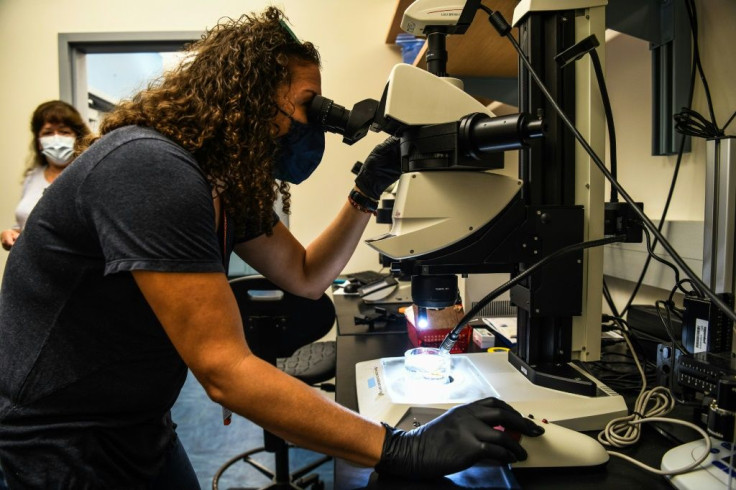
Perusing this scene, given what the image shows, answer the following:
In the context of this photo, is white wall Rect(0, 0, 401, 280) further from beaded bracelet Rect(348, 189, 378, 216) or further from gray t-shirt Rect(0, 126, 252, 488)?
gray t-shirt Rect(0, 126, 252, 488)

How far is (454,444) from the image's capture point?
55cm

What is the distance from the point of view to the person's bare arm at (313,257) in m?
1.05

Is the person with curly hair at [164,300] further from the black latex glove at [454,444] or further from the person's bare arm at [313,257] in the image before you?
the person's bare arm at [313,257]

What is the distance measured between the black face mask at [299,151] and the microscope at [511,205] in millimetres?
64

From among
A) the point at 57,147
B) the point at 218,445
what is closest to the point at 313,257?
the point at 218,445

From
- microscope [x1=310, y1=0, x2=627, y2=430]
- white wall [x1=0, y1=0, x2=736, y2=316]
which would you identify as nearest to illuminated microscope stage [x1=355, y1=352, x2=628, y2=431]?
microscope [x1=310, y1=0, x2=627, y2=430]

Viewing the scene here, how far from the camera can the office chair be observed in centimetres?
146

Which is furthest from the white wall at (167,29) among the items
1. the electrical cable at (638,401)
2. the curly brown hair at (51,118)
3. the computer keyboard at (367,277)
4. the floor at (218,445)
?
the electrical cable at (638,401)

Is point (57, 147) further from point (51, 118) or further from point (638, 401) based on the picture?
point (638, 401)

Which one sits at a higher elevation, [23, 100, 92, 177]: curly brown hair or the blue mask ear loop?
[23, 100, 92, 177]: curly brown hair

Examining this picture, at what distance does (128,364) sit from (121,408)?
0.24 feet

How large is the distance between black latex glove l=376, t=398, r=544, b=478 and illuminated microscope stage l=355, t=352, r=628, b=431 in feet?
0.28

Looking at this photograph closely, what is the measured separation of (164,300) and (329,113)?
1.34 ft

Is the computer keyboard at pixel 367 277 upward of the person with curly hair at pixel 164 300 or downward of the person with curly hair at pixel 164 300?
downward
